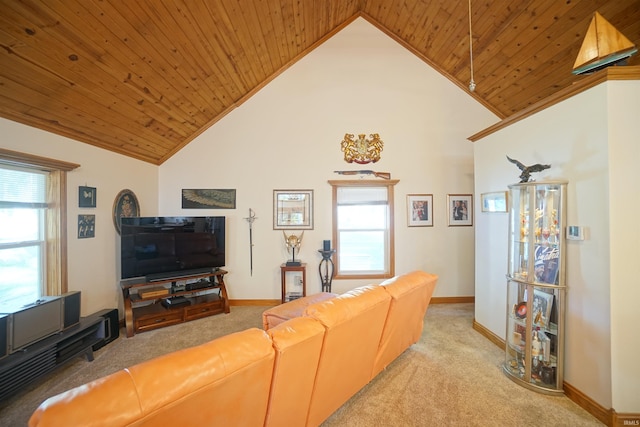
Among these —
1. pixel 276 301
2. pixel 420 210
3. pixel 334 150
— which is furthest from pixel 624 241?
pixel 276 301

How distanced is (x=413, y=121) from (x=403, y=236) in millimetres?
1998

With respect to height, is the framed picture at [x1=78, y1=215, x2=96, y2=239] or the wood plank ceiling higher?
the wood plank ceiling

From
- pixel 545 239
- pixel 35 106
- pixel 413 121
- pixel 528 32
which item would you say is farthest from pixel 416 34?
pixel 35 106

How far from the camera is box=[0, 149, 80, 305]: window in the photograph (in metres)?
2.58

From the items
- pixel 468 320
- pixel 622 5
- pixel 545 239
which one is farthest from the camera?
pixel 468 320

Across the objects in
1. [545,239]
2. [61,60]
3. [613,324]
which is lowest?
[613,324]

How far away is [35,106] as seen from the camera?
2.57 m

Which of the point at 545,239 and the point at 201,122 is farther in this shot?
the point at 201,122

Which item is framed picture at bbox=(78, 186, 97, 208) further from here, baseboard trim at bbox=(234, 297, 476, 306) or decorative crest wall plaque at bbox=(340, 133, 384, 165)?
decorative crest wall plaque at bbox=(340, 133, 384, 165)

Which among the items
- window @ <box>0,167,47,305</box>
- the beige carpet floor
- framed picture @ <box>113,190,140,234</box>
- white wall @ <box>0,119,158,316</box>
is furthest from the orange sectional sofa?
framed picture @ <box>113,190,140,234</box>

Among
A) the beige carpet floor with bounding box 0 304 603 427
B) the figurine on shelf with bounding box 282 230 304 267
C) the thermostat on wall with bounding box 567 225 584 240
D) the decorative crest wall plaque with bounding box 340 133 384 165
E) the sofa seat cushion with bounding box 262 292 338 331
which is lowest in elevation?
the beige carpet floor with bounding box 0 304 603 427

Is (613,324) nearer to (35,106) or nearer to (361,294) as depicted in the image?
(361,294)

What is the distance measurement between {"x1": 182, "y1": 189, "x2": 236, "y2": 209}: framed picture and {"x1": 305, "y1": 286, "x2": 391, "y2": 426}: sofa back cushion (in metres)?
3.27

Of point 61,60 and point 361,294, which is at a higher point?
point 61,60
